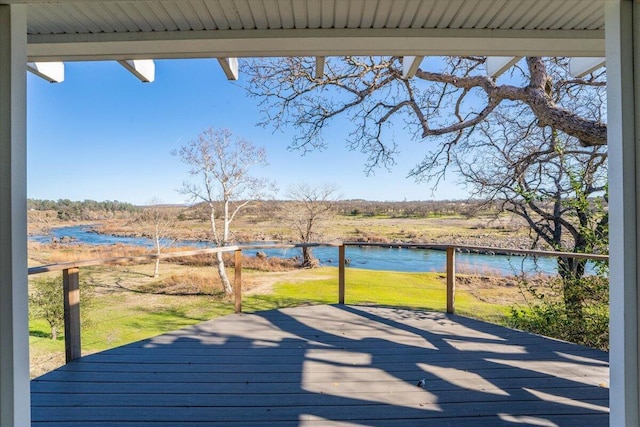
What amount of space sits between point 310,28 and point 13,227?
1713 millimetres

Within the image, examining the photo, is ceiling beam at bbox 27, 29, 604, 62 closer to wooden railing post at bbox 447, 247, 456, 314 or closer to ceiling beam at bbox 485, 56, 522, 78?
ceiling beam at bbox 485, 56, 522, 78

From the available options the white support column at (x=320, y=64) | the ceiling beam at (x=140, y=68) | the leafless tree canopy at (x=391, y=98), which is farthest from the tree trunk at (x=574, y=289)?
the ceiling beam at (x=140, y=68)

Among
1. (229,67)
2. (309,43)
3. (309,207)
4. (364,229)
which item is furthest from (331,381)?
(309,207)

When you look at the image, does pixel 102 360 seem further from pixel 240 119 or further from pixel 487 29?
pixel 240 119

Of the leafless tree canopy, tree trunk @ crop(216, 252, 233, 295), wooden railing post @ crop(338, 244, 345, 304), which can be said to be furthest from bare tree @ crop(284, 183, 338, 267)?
wooden railing post @ crop(338, 244, 345, 304)

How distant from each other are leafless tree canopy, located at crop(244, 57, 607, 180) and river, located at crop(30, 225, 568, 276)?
6.74 feet

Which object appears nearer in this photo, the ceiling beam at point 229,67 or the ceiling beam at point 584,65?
the ceiling beam at point 229,67

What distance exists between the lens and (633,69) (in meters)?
1.16

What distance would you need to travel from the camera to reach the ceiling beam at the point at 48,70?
223cm

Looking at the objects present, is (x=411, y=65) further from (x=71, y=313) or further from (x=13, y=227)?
(x=71, y=313)

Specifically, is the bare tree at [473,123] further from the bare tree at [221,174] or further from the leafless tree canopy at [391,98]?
the bare tree at [221,174]

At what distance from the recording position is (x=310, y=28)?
1.78m

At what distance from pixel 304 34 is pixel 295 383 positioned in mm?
2394

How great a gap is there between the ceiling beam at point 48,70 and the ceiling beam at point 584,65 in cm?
419
